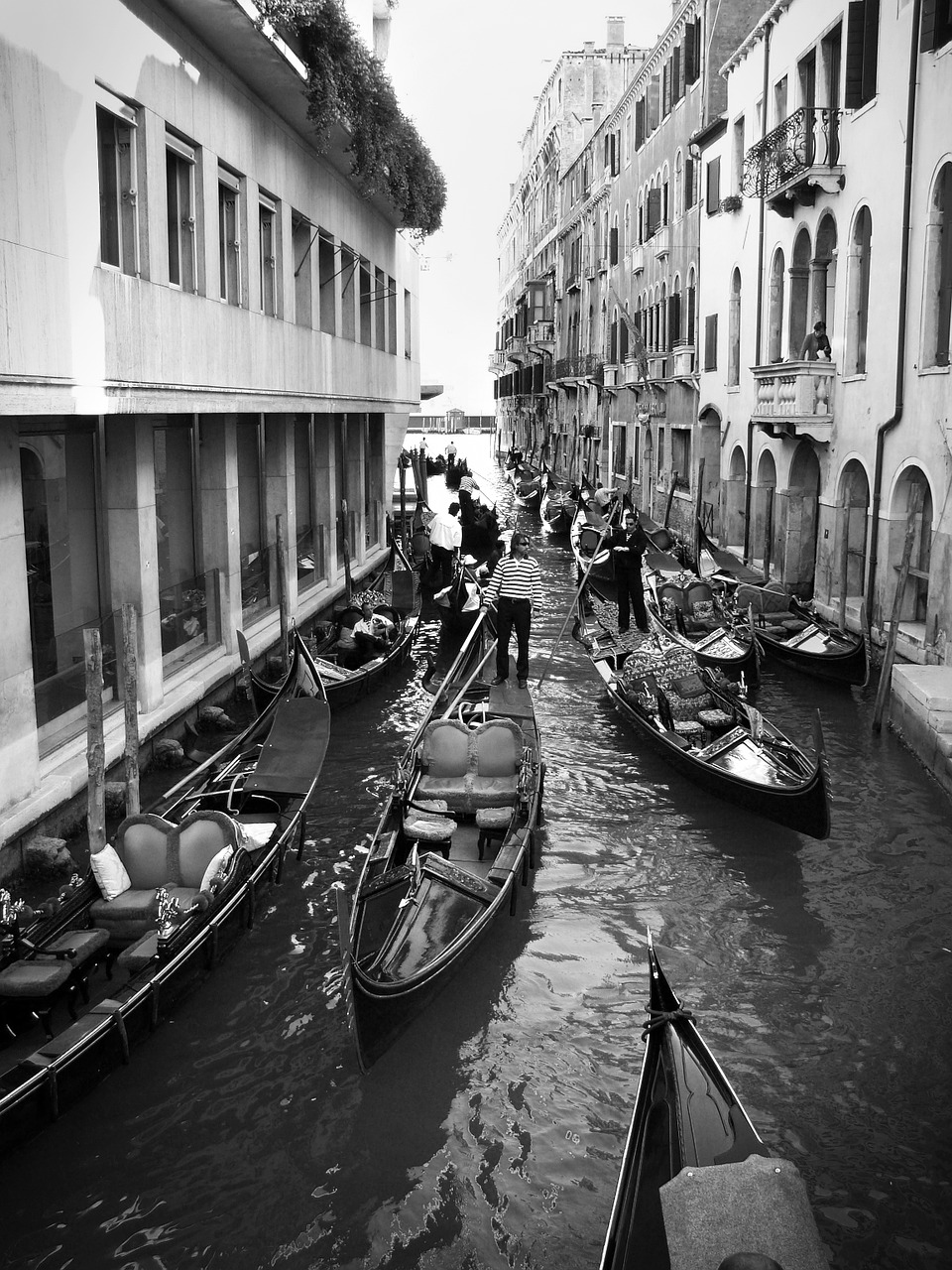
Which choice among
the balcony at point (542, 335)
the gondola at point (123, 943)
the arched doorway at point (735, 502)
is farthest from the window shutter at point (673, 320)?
the balcony at point (542, 335)

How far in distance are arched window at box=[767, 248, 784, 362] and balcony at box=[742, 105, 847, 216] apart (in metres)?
0.76

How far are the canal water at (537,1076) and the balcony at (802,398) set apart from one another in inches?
231

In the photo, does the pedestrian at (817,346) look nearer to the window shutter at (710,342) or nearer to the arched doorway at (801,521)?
the arched doorway at (801,521)

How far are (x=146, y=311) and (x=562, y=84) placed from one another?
3190 centimetres

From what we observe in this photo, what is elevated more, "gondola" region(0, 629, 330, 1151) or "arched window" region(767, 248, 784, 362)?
"arched window" region(767, 248, 784, 362)

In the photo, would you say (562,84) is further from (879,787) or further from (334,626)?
(879,787)

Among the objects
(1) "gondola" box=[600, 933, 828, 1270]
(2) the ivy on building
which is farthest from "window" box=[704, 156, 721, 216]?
(1) "gondola" box=[600, 933, 828, 1270]

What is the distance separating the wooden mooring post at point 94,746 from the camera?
5648 mm

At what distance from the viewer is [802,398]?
12.6 m

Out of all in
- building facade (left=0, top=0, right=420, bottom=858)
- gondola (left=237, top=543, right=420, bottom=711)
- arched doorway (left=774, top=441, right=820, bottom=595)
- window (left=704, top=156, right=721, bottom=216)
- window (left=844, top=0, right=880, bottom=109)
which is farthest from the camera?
window (left=704, top=156, right=721, bottom=216)

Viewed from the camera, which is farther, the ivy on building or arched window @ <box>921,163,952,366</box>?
arched window @ <box>921,163,952,366</box>

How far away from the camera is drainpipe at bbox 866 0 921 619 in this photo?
397 inches

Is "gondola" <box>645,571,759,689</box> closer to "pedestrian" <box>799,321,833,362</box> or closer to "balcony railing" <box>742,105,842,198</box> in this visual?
"pedestrian" <box>799,321,833,362</box>

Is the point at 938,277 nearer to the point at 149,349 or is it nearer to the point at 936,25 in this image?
the point at 936,25
